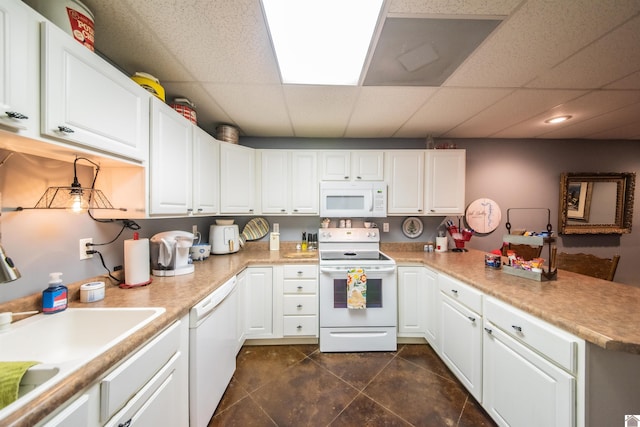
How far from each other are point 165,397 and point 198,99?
2065 millimetres

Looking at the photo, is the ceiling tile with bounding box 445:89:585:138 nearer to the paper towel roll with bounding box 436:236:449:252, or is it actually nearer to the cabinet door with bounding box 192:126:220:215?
the paper towel roll with bounding box 436:236:449:252

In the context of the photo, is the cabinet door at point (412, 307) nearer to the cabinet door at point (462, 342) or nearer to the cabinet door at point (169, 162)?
the cabinet door at point (462, 342)

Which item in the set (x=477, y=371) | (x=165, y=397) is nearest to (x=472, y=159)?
(x=477, y=371)

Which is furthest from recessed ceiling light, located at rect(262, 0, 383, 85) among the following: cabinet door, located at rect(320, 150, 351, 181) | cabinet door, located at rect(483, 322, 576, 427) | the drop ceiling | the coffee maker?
cabinet door, located at rect(483, 322, 576, 427)

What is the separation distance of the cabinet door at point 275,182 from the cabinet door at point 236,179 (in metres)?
0.13

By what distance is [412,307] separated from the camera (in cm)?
231

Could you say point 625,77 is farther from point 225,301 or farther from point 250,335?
point 250,335

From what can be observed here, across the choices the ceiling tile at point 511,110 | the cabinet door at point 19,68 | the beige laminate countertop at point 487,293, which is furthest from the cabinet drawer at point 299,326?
the ceiling tile at point 511,110

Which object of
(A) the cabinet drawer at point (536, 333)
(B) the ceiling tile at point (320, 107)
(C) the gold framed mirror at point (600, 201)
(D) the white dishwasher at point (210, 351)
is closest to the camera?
(A) the cabinet drawer at point (536, 333)

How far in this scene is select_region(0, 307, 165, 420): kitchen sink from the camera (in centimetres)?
71

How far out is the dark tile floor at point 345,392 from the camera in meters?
1.50

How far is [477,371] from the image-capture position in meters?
1.54

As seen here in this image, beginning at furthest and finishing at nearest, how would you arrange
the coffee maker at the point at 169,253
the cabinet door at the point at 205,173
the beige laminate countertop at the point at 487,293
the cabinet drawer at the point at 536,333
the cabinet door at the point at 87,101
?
1. the cabinet door at the point at 205,173
2. the coffee maker at the point at 169,253
3. the cabinet drawer at the point at 536,333
4. the cabinet door at the point at 87,101
5. the beige laminate countertop at the point at 487,293

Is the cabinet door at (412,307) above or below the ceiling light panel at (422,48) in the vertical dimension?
below
